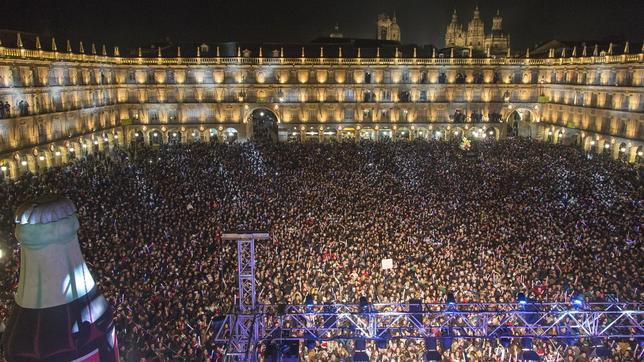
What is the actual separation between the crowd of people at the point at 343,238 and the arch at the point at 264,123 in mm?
27383

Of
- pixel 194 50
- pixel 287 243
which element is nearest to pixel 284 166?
pixel 287 243

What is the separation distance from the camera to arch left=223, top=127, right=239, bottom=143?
64456 millimetres

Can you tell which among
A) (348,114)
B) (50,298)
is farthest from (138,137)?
(50,298)

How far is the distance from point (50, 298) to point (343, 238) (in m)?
19.4

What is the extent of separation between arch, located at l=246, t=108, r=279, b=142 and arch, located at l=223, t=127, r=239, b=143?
2.35 meters

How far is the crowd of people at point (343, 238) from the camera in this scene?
16500 millimetres

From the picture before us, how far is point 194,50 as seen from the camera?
6400 centimetres

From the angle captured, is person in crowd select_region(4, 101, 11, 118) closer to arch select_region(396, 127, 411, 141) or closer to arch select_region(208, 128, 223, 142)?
arch select_region(208, 128, 223, 142)

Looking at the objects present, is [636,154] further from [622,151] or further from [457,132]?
[457,132]

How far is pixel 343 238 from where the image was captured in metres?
23.2

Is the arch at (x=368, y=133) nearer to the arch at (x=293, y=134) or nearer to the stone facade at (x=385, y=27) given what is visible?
the arch at (x=293, y=134)

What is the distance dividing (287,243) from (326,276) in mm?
3880

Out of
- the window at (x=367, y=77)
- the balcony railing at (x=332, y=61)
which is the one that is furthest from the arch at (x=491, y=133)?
the window at (x=367, y=77)

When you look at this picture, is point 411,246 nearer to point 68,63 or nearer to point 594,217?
point 594,217
